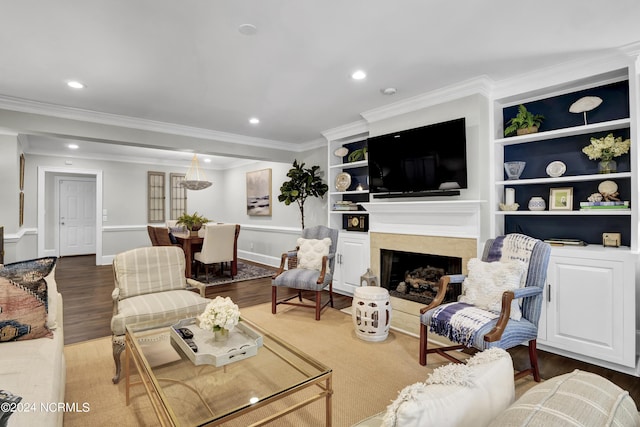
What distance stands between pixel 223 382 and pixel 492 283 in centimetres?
195

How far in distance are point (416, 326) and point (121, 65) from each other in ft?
11.8

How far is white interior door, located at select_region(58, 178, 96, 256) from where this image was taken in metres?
7.84

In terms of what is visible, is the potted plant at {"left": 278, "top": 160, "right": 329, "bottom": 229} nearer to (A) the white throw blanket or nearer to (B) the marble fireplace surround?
(B) the marble fireplace surround

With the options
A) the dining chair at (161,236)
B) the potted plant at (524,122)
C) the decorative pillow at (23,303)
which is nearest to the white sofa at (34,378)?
the decorative pillow at (23,303)

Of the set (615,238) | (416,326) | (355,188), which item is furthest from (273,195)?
(615,238)

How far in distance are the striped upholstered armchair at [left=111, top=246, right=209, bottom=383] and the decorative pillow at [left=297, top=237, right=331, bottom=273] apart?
4.78 ft

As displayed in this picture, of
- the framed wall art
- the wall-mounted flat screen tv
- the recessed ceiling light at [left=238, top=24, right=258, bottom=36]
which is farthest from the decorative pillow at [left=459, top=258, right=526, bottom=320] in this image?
the framed wall art

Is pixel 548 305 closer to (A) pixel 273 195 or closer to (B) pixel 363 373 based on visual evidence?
(B) pixel 363 373

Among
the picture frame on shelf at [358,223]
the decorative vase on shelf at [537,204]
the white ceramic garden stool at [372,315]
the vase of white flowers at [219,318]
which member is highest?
the decorative vase on shelf at [537,204]

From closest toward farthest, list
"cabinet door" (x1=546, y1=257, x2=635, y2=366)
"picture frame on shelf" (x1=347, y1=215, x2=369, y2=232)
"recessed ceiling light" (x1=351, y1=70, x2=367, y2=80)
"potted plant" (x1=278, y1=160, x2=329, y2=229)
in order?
"cabinet door" (x1=546, y1=257, x2=635, y2=366), "recessed ceiling light" (x1=351, y1=70, x2=367, y2=80), "picture frame on shelf" (x1=347, y1=215, x2=369, y2=232), "potted plant" (x1=278, y1=160, x2=329, y2=229)

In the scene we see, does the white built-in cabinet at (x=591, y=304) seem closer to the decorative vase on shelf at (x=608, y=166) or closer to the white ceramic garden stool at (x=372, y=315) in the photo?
the decorative vase on shelf at (x=608, y=166)

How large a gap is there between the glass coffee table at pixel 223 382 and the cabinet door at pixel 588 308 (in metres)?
2.17

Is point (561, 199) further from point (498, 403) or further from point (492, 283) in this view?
point (498, 403)

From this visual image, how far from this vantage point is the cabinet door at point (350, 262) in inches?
171
